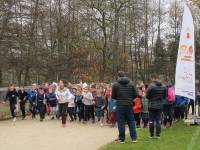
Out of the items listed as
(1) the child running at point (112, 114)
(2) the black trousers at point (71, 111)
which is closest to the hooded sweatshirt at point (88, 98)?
(2) the black trousers at point (71, 111)

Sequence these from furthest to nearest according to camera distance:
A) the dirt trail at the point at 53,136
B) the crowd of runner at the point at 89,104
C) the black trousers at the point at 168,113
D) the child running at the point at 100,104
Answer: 1. the child running at the point at 100,104
2. the crowd of runner at the point at 89,104
3. the black trousers at the point at 168,113
4. the dirt trail at the point at 53,136

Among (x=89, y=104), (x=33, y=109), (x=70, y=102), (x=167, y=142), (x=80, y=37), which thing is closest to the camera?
(x=167, y=142)

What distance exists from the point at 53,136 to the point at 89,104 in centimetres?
607

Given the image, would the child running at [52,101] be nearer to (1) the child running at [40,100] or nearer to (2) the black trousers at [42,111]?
(1) the child running at [40,100]

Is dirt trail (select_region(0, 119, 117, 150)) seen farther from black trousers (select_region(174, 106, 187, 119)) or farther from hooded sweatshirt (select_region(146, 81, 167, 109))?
black trousers (select_region(174, 106, 187, 119))

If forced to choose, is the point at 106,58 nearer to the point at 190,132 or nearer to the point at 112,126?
the point at 112,126

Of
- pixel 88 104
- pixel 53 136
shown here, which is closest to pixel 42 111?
pixel 88 104

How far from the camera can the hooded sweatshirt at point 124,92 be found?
14.0 meters

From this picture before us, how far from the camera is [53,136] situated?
17016 mm

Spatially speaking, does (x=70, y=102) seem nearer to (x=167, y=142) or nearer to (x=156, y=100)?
(x=156, y=100)

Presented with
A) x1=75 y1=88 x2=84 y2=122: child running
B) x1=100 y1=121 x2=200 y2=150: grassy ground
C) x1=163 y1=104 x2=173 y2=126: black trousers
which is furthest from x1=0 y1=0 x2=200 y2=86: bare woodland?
x1=100 y1=121 x2=200 y2=150: grassy ground

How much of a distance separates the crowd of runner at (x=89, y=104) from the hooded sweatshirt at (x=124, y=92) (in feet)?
12.0

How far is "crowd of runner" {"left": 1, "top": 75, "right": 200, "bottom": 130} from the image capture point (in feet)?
65.7

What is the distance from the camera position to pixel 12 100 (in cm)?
2352
